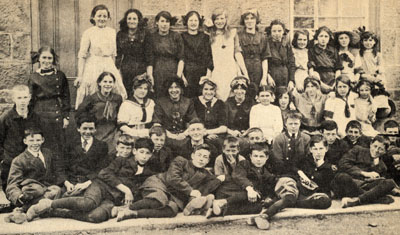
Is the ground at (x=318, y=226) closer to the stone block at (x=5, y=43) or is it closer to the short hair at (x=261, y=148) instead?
the short hair at (x=261, y=148)

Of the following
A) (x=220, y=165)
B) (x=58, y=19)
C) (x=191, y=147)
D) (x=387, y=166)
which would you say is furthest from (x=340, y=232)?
(x=58, y=19)

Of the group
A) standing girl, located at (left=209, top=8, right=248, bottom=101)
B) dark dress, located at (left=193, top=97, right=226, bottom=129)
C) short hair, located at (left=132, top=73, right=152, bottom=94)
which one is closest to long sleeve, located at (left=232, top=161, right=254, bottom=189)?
dark dress, located at (left=193, top=97, right=226, bottom=129)

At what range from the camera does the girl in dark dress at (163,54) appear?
13.4ft

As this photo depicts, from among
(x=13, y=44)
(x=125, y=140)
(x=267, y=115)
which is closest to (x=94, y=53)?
(x=13, y=44)

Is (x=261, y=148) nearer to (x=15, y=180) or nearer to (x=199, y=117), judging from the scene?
(x=199, y=117)

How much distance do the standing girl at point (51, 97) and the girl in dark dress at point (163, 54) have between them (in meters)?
0.77

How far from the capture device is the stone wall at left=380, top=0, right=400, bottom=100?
177 inches

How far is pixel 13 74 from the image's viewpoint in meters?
3.88

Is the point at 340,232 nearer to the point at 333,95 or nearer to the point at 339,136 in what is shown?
the point at 339,136

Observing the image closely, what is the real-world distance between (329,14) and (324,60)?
0.45m

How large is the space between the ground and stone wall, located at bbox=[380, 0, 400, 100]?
1.27m

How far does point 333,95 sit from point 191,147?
4.97 feet

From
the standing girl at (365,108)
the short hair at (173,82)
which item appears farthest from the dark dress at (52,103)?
the standing girl at (365,108)

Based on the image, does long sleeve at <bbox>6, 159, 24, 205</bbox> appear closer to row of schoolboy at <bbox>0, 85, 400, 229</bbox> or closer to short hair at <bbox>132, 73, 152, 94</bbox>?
row of schoolboy at <bbox>0, 85, 400, 229</bbox>
